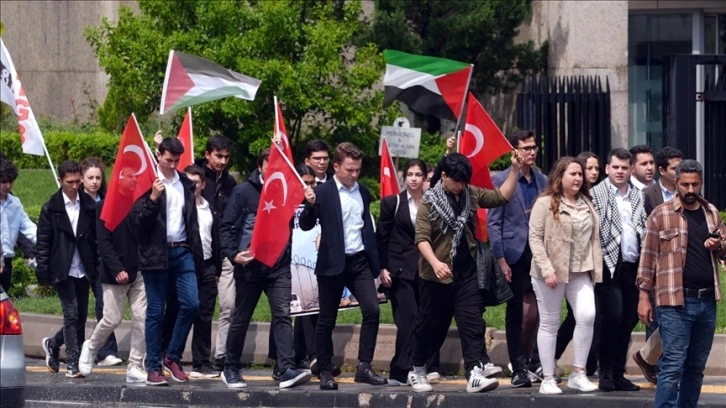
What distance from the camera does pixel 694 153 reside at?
16.8m

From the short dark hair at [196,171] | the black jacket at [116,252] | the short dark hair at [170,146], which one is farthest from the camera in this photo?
the short dark hair at [196,171]

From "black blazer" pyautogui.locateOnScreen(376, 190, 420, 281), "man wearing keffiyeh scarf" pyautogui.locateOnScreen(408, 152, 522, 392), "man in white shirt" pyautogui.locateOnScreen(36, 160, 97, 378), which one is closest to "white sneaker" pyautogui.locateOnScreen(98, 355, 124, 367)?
"man in white shirt" pyautogui.locateOnScreen(36, 160, 97, 378)

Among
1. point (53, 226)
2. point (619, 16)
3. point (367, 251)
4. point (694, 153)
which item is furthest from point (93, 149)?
point (367, 251)

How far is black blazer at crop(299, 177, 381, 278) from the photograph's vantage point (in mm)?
10555

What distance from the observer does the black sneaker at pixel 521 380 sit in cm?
1056

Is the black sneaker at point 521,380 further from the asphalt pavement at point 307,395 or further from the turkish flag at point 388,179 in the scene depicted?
the turkish flag at point 388,179

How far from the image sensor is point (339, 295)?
10750 millimetres

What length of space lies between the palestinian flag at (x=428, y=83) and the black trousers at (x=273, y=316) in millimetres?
2653

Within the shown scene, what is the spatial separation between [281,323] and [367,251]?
84 centimetres

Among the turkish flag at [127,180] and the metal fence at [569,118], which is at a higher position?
the metal fence at [569,118]

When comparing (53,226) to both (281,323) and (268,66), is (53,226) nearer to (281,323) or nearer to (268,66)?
(281,323)

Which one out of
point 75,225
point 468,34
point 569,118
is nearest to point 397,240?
point 75,225

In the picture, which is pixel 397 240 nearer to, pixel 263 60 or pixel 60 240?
pixel 60 240

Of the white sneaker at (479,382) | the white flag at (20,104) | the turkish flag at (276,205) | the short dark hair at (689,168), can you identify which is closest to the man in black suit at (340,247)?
the turkish flag at (276,205)
